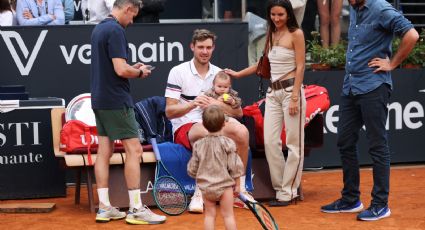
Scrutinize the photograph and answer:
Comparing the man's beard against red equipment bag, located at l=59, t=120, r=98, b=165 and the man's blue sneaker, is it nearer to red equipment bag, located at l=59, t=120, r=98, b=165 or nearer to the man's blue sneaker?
the man's blue sneaker

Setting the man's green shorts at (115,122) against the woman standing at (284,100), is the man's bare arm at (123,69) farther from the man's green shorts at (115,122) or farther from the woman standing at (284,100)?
the woman standing at (284,100)

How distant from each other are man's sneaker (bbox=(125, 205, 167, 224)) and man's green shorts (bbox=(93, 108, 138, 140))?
62cm

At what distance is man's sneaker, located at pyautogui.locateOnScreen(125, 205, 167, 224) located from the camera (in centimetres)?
805

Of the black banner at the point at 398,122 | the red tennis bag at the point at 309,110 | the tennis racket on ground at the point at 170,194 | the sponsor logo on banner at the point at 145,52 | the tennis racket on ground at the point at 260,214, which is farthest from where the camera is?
the black banner at the point at 398,122

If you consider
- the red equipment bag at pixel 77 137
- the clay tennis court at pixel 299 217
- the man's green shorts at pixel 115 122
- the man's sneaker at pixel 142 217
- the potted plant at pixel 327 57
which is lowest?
the clay tennis court at pixel 299 217

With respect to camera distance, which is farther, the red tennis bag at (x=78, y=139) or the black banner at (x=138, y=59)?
the black banner at (x=138, y=59)

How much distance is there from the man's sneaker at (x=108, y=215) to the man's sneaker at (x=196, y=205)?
608mm

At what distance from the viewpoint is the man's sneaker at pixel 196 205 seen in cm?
845

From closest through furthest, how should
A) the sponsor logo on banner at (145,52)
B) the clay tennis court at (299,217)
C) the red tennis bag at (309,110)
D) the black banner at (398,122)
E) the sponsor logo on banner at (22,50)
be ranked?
the clay tennis court at (299,217) → the red tennis bag at (309,110) → the sponsor logo on banner at (22,50) → the sponsor logo on banner at (145,52) → the black banner at (398,122)

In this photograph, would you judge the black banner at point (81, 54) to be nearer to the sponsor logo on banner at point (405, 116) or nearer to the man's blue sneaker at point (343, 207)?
the sponsor logo on banner at point (405, 116)

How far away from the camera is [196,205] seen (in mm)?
8477

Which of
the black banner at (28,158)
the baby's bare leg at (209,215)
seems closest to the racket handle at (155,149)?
the black banner at (28,158)

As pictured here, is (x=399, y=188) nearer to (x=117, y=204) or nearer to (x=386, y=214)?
(x=386, y=214)

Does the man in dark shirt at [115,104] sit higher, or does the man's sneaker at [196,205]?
the man in dark shirt at [115,104]
